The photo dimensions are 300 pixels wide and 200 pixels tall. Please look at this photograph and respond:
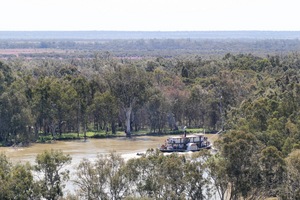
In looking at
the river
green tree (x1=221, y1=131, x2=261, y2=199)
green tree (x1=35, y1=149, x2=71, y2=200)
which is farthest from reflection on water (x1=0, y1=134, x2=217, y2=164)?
green tree (x1=221, y1=131, x2=261, y2=199)

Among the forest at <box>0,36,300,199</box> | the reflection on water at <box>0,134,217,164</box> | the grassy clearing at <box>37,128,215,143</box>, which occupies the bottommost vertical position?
the grassy clearing at <box>37,128,215,143</box>

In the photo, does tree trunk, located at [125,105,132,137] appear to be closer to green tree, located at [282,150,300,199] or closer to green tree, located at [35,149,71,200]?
green tree, located at [35,149,71,200]

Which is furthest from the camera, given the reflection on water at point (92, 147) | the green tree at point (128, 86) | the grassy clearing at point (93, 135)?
the green tree at point (128, 86)

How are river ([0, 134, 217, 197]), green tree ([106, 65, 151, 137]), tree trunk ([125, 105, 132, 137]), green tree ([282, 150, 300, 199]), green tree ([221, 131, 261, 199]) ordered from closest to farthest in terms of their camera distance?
green tree ([282, 150, 300, 199]), green tree ([221, 131, 261, 199]), river ([0, 134, 217, 197]), tree trunk ([125, 105, 132, 137]), green tree ([106, 65, 151, 137])

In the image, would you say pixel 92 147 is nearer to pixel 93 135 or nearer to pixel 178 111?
pixel 93 135

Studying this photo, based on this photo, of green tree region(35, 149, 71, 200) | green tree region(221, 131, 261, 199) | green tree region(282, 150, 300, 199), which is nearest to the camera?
green tree region(282, 150, 300, 199)

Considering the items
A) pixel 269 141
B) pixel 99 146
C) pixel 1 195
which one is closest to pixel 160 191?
pixel 1 195

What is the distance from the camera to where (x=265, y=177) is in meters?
43.6

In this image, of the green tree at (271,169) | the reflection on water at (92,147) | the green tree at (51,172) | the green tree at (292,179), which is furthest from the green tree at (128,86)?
the green tree at (292,179)

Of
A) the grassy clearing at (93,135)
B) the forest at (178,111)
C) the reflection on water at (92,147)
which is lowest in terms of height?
the grassy clearing at (93,135)

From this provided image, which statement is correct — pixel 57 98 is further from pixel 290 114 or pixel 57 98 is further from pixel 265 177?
pixel 265 177

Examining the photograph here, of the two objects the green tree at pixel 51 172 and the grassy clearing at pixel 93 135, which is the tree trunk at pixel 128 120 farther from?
the green tree at pixel 51 172

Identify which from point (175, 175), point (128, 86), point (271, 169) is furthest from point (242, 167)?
point (128, 86)

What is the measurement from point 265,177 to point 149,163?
24.4 feet
